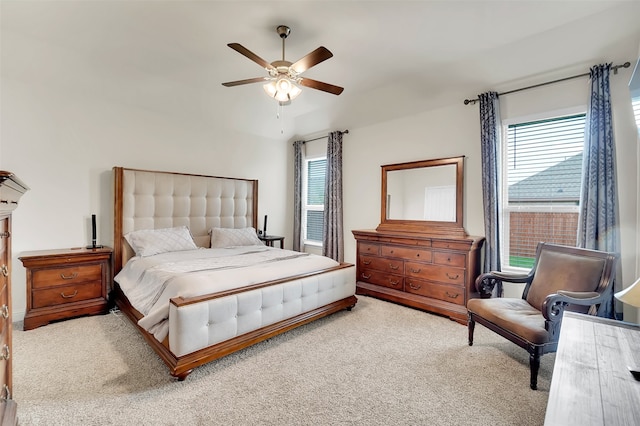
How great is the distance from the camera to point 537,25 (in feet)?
8.57

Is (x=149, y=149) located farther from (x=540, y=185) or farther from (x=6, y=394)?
(x=540, y=185)

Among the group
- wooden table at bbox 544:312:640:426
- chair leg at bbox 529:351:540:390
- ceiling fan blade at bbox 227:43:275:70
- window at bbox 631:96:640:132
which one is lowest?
chair leg at bbox 529:351:540:390

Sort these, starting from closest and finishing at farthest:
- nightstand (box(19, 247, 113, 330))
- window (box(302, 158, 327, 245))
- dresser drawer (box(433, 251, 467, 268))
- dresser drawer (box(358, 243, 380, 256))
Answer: nightstand (box(19, 247, 113, 330))
dresser drawer (box(433, 251, 467, 268))
dresser drawer (box(358, 243, 380, 256))
window (box(302, 158, 327, 245))

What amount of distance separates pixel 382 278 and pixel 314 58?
9.21 ft

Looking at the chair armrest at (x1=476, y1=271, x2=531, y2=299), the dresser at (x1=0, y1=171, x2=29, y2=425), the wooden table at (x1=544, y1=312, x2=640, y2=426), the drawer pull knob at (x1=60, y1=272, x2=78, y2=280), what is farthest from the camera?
the drawer pull knob at (x1=60, y1=272, x2=78, y2=280)

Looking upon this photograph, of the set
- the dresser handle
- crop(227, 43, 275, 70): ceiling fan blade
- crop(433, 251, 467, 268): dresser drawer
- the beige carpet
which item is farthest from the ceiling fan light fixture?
the dresser handle

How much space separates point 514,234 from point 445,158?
3.95ft

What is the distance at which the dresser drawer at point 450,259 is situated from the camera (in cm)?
329

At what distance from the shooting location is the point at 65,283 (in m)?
3.19

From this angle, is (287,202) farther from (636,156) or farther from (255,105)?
(636,156)

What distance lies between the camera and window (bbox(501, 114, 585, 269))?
301cm

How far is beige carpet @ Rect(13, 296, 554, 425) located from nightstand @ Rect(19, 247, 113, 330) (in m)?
0.19

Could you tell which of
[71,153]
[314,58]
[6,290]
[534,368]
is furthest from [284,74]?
[534,368]

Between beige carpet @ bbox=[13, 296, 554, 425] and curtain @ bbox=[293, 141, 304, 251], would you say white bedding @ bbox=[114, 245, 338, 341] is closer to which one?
beige carpet @ bbox=[13, 296, 554, 425]
